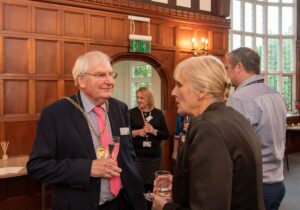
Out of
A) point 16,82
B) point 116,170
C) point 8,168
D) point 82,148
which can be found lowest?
point 8,168

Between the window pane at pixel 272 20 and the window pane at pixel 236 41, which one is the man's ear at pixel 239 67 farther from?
the window pane at pixel 272 20

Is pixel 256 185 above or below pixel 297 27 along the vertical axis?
below

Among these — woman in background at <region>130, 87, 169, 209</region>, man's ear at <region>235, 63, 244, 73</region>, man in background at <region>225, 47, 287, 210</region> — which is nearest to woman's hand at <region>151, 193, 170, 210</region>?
man in background at <region>225, 47, 287, 210</region>

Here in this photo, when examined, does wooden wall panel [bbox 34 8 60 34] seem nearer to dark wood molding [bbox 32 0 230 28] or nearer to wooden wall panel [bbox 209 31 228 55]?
dark wood molding [bbox 32 0 230 28]

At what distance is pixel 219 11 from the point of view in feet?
23.1

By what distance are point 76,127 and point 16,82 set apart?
3079mm

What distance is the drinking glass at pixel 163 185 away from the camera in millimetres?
1449

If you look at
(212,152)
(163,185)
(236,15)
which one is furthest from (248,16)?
(212,152)

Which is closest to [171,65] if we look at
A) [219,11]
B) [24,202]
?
[219,11]

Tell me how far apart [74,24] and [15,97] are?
1422 millimetres

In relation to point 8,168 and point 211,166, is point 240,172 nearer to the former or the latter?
point 211,166

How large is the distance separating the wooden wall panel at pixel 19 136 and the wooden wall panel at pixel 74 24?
1488mm

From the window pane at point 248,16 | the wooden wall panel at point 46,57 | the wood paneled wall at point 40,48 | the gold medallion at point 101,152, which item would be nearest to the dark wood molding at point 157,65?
the wood paneled wall at point 40,48

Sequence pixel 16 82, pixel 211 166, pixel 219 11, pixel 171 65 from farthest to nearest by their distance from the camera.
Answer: pixel 219 11, pixel 171 65, pixel 16 82, pixel 211 166
